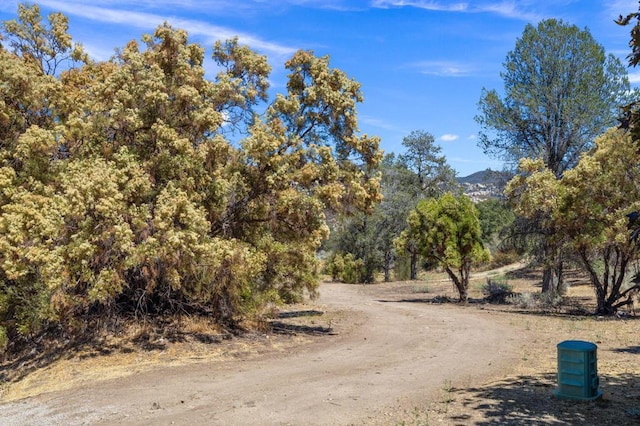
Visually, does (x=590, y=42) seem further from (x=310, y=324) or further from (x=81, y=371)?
(x=81, y=371)

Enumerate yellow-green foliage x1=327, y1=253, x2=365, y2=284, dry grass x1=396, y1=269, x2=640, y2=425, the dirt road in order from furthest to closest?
yellow-green foliage x1=327, y1=253, x2=365, y2=284
the dirt road
dry grass x1=396, y1=269, x2=640, y2=425

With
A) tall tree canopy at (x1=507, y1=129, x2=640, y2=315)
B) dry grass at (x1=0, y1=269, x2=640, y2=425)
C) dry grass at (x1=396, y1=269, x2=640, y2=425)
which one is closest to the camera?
dry grass at (x1=396, y1=269, x2=640, y2=425)

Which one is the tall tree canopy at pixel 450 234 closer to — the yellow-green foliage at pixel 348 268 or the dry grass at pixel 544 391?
the dry grass at pixel 544 391

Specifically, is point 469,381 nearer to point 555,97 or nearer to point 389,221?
point 555,97

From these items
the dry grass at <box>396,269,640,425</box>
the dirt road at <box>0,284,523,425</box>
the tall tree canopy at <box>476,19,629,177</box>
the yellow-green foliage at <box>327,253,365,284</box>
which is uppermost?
the tall tree canopy at <box>476,19,629,177</box>

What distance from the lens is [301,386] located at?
912 cm

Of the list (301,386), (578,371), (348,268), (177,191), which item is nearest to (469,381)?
(578,371)

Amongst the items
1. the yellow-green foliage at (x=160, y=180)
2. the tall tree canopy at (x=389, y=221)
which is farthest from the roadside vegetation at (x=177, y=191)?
the tall tree canopy at (x=389, y=221)

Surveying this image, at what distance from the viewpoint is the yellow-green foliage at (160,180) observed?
444 inches

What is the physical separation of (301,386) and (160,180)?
268 inches

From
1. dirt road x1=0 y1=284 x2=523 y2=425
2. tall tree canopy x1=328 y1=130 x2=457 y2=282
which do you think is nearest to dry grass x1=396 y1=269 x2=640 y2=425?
dirt road x1=0 y1=284 x2=523 y2=425

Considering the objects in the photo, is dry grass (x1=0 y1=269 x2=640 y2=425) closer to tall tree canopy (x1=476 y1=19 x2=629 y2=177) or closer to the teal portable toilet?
the teal portable toilet

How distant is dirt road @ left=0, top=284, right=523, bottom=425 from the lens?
7637 millimetres

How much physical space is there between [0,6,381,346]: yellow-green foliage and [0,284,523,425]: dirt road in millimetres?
2405
